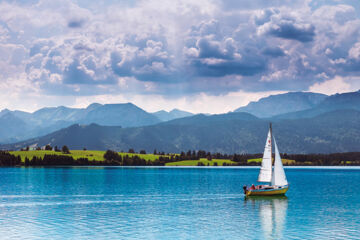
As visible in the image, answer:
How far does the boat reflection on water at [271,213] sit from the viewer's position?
63.6m

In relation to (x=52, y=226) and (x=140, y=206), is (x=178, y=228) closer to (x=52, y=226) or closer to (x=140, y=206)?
(x=52, y=226)

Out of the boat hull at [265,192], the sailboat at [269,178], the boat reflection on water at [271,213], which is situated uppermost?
the sailboat at [269,178]

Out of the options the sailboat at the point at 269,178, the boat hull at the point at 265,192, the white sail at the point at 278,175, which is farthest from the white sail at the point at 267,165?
the white sail at the point at 278,175

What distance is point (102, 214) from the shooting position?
261 feet

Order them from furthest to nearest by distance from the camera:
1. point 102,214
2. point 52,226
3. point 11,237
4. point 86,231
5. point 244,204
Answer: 1. point 244,204
2. point 102,214
3. point 52,226
4. point 86,231
5. point 11,237

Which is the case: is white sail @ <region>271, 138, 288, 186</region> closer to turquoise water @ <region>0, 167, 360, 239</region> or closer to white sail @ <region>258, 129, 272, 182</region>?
white sail @ <region>258, 129, 272, 182</region>

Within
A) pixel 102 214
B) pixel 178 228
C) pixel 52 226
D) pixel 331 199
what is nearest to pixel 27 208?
pixel 102 214

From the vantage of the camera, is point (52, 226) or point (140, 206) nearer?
point (52, 226)

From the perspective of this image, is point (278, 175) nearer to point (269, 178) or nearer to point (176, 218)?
point (269, 178)

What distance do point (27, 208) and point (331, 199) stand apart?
69.2 meters

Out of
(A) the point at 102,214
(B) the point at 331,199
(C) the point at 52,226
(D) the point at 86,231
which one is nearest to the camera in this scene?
(D) the point at 86,231

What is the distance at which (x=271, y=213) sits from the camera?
275ft

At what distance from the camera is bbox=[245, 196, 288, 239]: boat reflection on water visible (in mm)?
63616

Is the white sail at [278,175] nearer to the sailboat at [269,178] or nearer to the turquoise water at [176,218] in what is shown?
the sailboat at [269,178]
